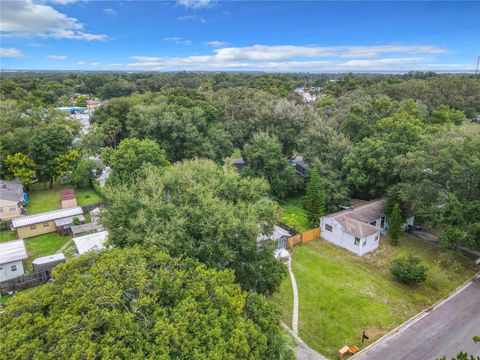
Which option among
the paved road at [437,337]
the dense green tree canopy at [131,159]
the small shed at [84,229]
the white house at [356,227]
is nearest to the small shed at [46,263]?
the small shed at [84,229]

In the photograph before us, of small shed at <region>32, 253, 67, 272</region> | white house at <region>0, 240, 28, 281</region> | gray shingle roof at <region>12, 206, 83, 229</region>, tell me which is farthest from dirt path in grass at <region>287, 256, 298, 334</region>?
gray shingle roof at <region>12, 206, 83, 229</region>

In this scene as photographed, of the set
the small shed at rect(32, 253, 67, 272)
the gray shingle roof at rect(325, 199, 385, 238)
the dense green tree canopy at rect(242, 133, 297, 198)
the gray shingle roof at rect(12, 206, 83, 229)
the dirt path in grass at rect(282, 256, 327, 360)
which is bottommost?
the dirt path in grass at rect(282, 256, 327, 360)

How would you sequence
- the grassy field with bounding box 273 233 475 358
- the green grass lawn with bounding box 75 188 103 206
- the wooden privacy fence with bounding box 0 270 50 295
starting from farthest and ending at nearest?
1. the green grass lawn with bounding box 75 188 103 206
2. the wooden privacy fence with bounding box 0 270 50 295
3. the grassy field with bounding box 273 233 475 358

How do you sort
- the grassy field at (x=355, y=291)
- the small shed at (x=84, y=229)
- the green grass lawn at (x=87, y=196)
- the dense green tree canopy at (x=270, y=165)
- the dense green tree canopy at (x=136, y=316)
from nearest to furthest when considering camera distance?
the dense green tree canopy at (x=136, y=316) < the grassy field at (x=355, y=291) < the small shed at (x=84, y=229) < the dense green tree canopy at (x=270, y=165) < the green grass lawn at (x=87, y=196)

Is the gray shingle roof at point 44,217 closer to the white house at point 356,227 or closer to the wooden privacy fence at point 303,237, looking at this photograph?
the wooden privacy fence at point 303,237

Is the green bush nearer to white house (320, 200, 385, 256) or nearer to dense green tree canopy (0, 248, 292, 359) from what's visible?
white house (320, 200, 385, 256)

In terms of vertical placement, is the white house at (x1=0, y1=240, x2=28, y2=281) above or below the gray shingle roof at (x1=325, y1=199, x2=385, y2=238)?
below
